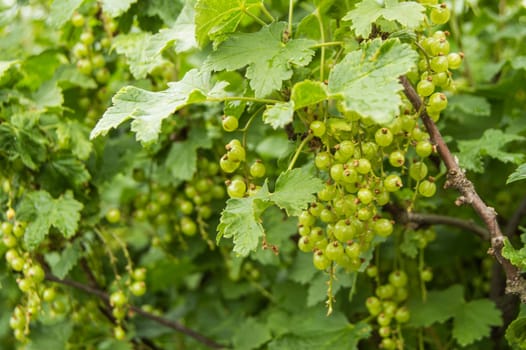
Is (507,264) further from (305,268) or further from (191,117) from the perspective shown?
(191,117)

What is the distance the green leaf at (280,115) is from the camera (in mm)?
805

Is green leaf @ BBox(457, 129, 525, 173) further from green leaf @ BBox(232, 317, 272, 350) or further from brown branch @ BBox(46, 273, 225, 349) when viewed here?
brown branch @ BBox(46, 273, 225, 349)

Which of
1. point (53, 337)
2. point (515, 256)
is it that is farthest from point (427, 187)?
point (53, 337)

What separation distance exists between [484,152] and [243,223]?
1.93 ft

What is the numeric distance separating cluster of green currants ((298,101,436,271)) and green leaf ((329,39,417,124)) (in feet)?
0.21

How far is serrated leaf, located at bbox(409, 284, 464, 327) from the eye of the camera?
4.30 feet

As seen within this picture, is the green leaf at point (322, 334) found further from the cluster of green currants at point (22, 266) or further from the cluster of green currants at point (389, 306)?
the cluster of green currants at point (22, 266)

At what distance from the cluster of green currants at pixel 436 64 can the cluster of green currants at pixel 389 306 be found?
458mm

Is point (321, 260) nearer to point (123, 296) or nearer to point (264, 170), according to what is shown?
point (264, 170)

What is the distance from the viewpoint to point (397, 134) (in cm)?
98

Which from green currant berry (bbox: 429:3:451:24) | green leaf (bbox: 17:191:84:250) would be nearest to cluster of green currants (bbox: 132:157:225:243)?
green leaf (bbox: 17:191:84:250)

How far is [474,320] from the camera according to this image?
1.32 meters

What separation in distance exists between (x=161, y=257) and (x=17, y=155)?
2.36 ft

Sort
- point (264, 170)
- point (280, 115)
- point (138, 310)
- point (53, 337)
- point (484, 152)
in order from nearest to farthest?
point (280, 115) < point (264, 170) < point (484, 152) < point (138, 310) < point (53, 337)
